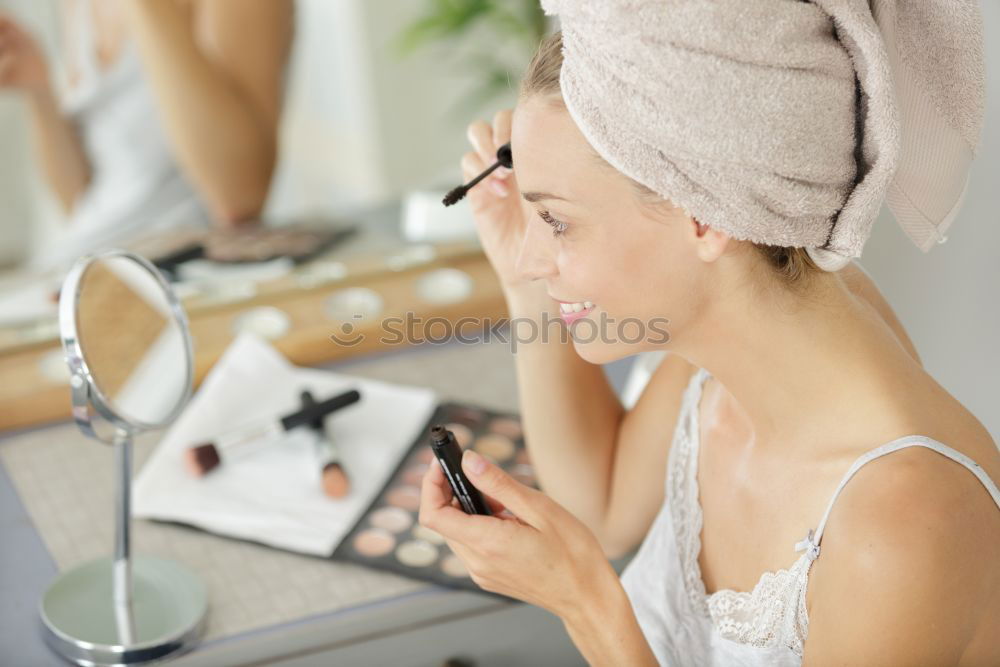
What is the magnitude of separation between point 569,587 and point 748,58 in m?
0.31

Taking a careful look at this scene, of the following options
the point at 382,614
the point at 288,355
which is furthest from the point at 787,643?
the point at 288,355

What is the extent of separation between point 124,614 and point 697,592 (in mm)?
404

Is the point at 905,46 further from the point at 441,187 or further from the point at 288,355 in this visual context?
the point at 441,187

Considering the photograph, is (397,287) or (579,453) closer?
(579,453)

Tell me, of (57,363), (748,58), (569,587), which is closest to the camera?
(748,58)

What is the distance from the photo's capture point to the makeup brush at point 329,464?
0.80 metres

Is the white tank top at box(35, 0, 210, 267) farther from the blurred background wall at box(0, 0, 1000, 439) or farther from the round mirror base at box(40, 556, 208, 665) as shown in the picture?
the round mirror base at box(40, 556, 208, 665)

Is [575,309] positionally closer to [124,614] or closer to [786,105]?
[786,105]

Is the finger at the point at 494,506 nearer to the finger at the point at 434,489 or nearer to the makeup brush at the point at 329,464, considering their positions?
the finger at the point at 434,489

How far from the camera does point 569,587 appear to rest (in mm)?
593

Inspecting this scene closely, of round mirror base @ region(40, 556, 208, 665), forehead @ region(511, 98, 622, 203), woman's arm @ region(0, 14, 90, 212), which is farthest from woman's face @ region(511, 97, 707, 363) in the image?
woman's arm @ region(0, 14, 90, 212)

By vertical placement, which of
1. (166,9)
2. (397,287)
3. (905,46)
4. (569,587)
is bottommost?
(397,287)

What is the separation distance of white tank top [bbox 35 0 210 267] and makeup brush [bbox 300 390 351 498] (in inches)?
15.6

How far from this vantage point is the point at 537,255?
25.0 inches
